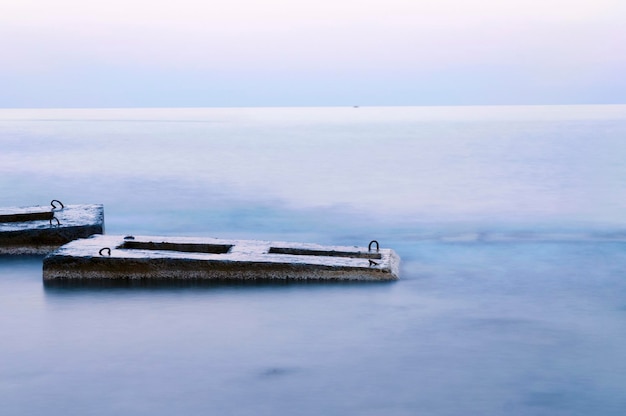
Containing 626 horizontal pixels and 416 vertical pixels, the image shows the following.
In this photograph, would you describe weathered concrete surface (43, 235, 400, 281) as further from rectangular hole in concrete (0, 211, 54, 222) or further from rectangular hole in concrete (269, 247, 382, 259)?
rectangular hole in concrete (0, 211, 54, 222)

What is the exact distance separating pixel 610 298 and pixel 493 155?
19.9 meters

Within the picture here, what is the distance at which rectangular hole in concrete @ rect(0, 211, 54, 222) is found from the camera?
9.23 meters

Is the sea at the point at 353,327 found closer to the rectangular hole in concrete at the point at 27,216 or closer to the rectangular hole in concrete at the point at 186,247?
the rectangular hole in concrete at the point at 186,247

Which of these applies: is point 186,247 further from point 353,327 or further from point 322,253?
point 353,327

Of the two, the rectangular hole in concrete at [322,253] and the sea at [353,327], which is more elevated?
the rectangular hole in concrete at [322,253]

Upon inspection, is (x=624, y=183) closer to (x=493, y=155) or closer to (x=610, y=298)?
(x=493, y=155)

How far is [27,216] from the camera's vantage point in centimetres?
930

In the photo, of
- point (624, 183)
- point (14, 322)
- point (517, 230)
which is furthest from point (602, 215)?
point (14, 322)

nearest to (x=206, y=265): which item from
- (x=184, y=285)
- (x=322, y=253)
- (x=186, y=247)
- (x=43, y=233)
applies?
(x=184, y=285)

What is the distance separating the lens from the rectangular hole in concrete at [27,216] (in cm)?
923

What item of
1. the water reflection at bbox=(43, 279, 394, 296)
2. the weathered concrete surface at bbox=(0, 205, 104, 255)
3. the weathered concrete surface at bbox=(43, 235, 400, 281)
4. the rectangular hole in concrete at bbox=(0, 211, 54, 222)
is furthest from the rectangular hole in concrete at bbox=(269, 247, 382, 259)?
the rectangular hole in concrete at bbox=(0, 211, 54, 222)

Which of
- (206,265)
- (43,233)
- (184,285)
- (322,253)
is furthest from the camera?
(43,233)

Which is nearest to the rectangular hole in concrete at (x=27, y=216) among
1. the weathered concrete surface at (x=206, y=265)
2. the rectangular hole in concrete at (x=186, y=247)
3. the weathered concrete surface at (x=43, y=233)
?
the weathered concrete surface at (x=43, y=233)

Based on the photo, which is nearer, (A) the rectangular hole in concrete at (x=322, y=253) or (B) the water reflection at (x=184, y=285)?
(B) the water reflection at (x=184, y=285)
